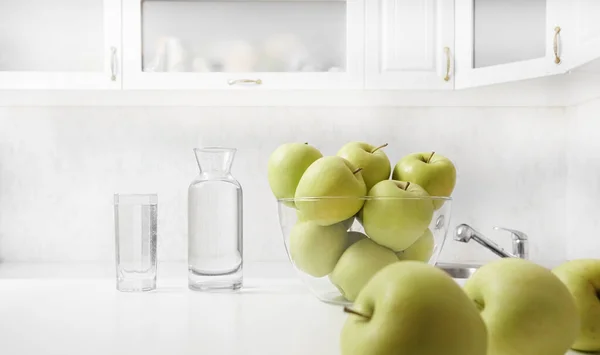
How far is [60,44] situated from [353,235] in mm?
1335

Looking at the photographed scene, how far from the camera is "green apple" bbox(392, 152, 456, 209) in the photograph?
0.99 meters

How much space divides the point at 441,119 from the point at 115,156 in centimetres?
113

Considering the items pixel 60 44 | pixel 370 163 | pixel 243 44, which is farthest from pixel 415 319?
pixel 60 44

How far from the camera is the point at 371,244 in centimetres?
91

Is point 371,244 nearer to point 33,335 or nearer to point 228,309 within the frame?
point 228,309

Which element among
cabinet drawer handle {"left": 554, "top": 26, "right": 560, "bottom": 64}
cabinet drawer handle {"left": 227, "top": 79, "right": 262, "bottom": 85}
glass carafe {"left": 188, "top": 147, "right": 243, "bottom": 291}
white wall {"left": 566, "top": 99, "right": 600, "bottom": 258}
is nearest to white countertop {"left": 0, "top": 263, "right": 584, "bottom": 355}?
glass carafe {"left": 188, "top": 147, "right": 243, "bottom": 291}

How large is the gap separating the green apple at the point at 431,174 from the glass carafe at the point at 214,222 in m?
0.35

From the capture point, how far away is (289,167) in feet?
3.28

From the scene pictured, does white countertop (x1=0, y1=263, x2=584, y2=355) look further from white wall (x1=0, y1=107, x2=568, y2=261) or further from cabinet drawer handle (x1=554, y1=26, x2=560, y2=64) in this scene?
cabinet drawer handle (x1=554, y1=26, x2=560, y2=64)

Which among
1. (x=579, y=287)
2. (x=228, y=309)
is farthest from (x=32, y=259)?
(x=579, y=287)

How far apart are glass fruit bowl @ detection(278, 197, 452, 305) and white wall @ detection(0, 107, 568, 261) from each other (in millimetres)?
1183

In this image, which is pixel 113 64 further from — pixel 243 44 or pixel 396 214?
pixel 396 214

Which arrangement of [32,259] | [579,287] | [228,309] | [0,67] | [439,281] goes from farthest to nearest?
[32,259] → [0,67] → [228,309] → [579,287] → [439,281]

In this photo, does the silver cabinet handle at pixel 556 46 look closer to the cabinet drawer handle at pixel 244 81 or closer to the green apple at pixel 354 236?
the cabinet drawer handle at pixel 244 81
